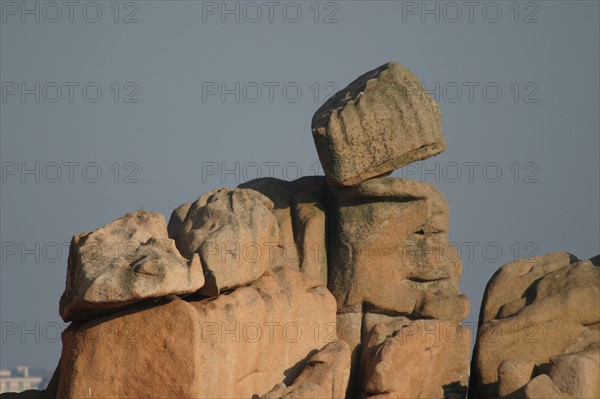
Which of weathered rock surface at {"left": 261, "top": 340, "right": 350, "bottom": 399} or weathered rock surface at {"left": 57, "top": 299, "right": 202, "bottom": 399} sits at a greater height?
weathered rock surface at {"left": 57, "top": 299, "right": 202, "bottom": 399}

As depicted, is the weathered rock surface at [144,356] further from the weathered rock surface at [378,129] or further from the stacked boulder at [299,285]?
the weathered rock surface at [378,129]

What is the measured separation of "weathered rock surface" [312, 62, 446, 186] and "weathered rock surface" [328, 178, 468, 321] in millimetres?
364

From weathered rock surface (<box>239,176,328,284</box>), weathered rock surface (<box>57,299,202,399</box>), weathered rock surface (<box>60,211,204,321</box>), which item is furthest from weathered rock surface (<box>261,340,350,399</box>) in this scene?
weathered rock surface (<box>239,176,328,284</box>)

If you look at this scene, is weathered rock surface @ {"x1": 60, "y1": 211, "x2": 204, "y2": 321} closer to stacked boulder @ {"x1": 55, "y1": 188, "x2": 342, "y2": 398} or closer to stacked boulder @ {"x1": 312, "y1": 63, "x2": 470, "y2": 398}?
stacked boulder @ {"x1": 55, "y1": 188, "x2": 342, "y2": 398}

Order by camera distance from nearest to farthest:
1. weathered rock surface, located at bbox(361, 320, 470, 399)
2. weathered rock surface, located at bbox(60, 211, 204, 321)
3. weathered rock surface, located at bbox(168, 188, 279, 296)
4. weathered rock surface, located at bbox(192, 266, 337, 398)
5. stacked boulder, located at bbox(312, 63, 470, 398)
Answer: weathered rock surface, located at bbox(60, 211, 204, 321) → weathered rock surface, located at bbox(192, 266, 337, 398) → weathered rock surface, located at bbox(168, 188, 279, 296) → weathered rock surface, located at bbox(361, 320, 470, 399) → stacked boulder, located at bbox(312, 63, 470, 398)

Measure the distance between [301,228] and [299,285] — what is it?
59.0 inches

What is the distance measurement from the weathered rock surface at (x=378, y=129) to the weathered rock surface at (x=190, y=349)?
2.20 meters

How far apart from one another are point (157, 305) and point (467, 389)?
18.1 feet

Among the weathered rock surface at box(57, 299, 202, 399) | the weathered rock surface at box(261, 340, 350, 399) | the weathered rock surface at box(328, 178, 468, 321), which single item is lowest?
the weathered rock surface at box(261, 340, 350, 399)

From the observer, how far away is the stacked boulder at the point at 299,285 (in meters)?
17.0

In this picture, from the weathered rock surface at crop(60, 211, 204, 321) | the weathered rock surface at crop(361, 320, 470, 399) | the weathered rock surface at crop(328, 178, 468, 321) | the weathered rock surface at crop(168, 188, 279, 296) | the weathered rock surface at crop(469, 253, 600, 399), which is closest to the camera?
the weathered rock surface at crop(60, 211, 204, 321)

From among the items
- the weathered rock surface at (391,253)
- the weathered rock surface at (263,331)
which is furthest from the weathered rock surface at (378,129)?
the weathered rock surface at (263,331)

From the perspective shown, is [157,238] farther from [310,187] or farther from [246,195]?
[310,187]

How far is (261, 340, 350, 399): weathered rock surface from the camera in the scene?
58.3 feet
